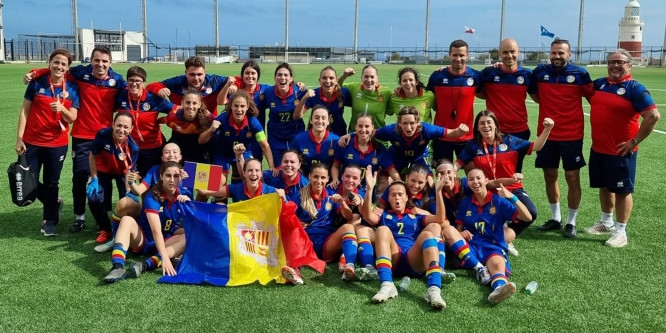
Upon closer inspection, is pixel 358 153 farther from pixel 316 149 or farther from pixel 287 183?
pixel 287 183

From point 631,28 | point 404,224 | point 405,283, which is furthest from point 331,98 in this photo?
point 631,28

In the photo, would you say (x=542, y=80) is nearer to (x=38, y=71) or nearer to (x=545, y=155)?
(x=545, y=155)

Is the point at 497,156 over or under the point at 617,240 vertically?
over

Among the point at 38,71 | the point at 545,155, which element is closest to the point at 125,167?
the point at 38,71

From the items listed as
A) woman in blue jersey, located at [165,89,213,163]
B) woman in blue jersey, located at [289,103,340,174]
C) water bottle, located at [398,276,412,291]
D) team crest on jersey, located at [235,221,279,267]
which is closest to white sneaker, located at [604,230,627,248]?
water bottle, located at [398,276,412,291]

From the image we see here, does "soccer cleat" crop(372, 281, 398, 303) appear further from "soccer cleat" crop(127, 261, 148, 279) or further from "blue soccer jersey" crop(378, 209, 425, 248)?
"soccer cleat" crop(127, 261, 148, 279)

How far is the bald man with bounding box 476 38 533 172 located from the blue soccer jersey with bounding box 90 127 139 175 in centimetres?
412

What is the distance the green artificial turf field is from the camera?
4.16 meters

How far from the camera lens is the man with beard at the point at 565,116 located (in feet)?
21.5

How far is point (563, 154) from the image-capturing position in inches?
259

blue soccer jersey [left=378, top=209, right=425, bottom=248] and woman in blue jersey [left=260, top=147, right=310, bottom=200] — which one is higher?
woman in blue jersey [left=260, top=147, right=310, bottom=200]

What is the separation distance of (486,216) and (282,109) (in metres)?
2.90

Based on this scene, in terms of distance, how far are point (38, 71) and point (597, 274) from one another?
19.8 feet

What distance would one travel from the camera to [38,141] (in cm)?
628
